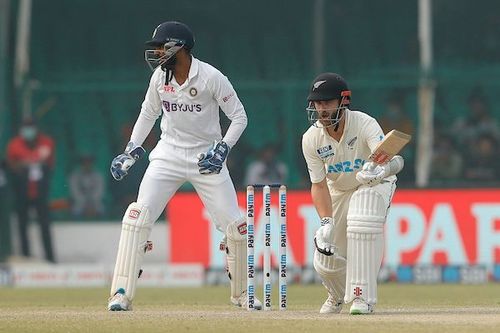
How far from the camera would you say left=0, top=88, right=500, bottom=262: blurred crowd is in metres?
15.5

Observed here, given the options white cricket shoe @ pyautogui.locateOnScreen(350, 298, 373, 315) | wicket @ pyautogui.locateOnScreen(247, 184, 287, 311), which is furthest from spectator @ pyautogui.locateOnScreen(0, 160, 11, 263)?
white cricket shoe @ pyautogui.locateOnScreen(350, 298, 373, 315)

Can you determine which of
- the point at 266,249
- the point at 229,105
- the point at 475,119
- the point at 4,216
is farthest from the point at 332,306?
the point at 4,216

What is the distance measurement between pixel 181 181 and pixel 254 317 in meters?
1.10

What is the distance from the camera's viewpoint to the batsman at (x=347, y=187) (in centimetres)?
785

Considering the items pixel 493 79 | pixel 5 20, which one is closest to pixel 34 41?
pixel 5 20

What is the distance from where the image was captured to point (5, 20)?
16312 mm

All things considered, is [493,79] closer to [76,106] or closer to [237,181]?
[237,181]

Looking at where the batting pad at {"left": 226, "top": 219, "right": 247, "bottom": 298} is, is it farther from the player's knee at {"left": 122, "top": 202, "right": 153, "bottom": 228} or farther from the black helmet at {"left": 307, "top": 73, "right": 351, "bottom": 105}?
the black helmet at {"left": 307, "top": 73, "right": 351, "bottom": 105}

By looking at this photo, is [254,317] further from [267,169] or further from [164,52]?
[267,169]

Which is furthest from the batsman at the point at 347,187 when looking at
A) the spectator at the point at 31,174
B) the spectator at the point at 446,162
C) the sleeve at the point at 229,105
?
the spectator at the point at 31,174

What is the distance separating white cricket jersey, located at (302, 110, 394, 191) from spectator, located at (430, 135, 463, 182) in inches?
273

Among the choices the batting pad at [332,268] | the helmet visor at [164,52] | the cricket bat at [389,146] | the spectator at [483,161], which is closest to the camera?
the cricket bat at [389,146]

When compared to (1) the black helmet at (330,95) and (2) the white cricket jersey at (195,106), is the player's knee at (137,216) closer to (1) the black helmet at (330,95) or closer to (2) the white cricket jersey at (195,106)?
(2) the white cricket jersey at (195,106)

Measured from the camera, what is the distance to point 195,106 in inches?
332
